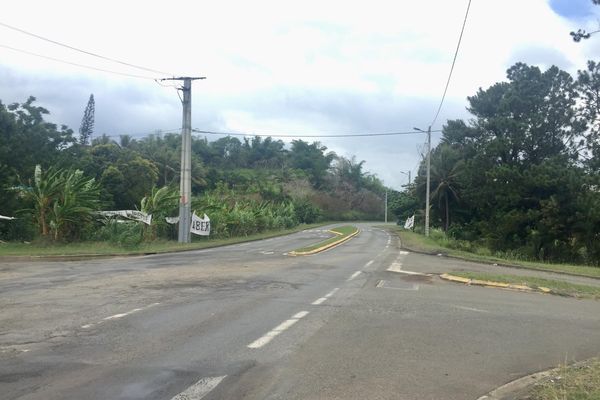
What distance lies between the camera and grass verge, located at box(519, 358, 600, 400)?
5238 mm

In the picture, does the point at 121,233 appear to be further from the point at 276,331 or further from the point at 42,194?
the point at 276,331

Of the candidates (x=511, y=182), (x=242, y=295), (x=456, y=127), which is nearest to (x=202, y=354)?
(x=242, y=295)

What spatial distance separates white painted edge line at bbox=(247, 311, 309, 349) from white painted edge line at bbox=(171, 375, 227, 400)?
1.43m

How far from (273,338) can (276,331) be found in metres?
0.46

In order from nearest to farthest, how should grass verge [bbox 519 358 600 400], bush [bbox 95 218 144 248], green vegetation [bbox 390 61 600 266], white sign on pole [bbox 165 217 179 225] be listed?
grass verge [bbox 519 358 600 400]
bush [bbox 95 218 144 248]
white sign on pole [bbox 165 217 179 225]
green vegetation [bbox 390 61 600 266]

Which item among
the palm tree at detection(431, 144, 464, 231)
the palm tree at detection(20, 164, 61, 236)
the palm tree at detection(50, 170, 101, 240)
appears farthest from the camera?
the palm tree at detection(431, 144, 464, 231)

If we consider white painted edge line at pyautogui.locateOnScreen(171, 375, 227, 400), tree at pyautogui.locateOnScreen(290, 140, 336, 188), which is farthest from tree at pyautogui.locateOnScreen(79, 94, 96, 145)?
white painted edge line at pyautogui.locateOnScreen(171, 375, 227, 400)

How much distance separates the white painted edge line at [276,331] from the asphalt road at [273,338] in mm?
18

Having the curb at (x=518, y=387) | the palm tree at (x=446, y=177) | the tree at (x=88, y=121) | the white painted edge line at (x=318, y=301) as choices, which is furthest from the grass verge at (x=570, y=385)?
the tree at (x=88, y=121)

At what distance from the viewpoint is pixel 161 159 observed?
75.1 m

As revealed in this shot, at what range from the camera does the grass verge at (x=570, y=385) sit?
5238mm

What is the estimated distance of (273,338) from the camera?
7.71 meters

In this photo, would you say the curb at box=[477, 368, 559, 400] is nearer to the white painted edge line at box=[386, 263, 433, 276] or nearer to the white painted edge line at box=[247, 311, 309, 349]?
the white painted edge line at box=[247, 311, 309, 349]

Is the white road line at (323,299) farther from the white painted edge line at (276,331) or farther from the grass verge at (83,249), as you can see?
the grass verge at (83,249)
